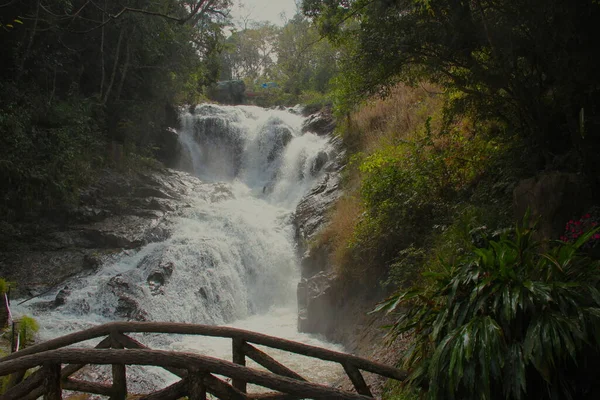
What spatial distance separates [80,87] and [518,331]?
741 inches

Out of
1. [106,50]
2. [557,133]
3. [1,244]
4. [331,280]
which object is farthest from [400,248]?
[106,50]

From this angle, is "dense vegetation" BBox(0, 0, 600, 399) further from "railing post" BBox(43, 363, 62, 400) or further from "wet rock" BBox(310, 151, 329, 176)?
"railing post" BBox(43, 363, 62, 400)

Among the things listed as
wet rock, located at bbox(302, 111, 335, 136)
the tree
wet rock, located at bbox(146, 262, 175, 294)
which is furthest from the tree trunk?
the tree

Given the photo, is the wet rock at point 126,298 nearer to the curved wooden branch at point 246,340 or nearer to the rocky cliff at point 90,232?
the rocky cliff at point 90,232

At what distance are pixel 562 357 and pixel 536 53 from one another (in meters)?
4.51

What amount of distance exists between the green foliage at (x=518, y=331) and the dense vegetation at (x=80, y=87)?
9.56 m

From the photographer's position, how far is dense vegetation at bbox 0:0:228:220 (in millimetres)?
12938

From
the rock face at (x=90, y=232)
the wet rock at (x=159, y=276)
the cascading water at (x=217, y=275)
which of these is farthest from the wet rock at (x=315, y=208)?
the rock face at (x=90, y=232)

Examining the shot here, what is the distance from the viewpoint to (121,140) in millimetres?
17828

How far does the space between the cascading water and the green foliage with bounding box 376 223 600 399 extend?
402 cm

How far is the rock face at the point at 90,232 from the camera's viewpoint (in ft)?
36.5

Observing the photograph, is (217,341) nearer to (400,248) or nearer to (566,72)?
(400,248)

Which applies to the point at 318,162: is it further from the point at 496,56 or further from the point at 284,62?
the point at 284,62

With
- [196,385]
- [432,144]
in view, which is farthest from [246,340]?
[432,144]
